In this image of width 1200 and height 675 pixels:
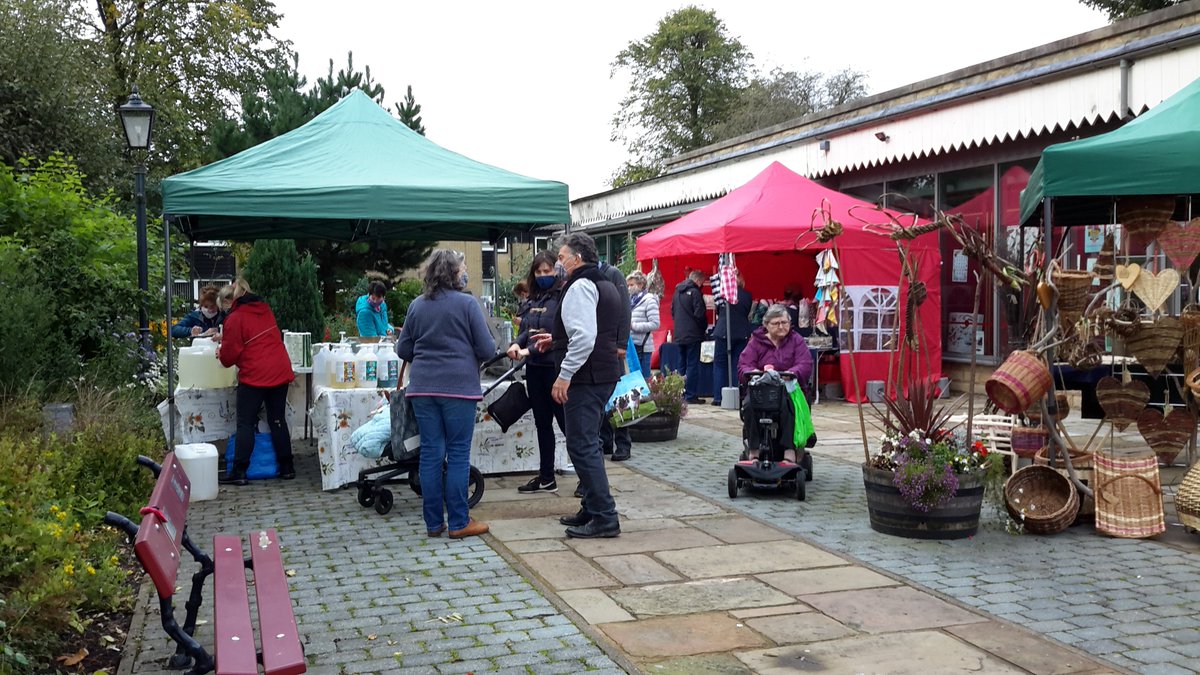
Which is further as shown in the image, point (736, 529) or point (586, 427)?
point (736, 529)

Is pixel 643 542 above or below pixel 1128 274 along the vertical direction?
below

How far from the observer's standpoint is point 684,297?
525 inches

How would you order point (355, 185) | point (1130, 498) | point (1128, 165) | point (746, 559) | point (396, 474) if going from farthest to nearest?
1. point (355, 185)
2. point (396, 474)
3. point (1128, 165)
4. point (1130, 498)
5. point (746, 559)

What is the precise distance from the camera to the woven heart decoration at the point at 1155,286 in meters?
7.25

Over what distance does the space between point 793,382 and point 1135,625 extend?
3215 millimetres

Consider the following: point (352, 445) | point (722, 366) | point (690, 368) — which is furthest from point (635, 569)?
point (690, 368)

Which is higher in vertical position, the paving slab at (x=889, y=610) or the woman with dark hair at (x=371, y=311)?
the woman with dark hair at (x=371, y=311)

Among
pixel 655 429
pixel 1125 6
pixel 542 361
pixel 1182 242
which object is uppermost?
pixel 1125 6

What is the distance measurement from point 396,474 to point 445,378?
1281 mm

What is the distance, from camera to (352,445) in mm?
7699

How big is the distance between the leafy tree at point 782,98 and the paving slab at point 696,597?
37.8 meters

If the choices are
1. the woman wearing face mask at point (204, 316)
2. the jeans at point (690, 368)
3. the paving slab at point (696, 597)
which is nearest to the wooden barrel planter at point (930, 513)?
the paving slab at point (696, 597)

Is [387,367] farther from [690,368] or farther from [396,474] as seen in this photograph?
[690,368]

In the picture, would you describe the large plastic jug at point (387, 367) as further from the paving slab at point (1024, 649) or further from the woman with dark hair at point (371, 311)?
the paving slab at point (1024, 649)
